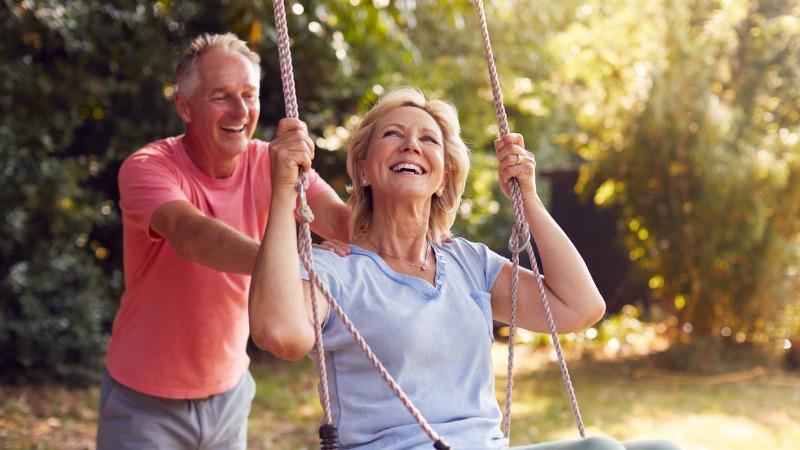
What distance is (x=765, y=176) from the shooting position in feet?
24.2

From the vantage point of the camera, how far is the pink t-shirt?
257cm

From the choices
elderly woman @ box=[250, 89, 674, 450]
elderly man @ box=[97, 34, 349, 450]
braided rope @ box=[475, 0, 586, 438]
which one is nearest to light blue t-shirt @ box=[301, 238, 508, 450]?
elderly woman @ box=[250, 89, 674, 450]

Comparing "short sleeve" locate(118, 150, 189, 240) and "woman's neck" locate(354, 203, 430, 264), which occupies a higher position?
"short sleeve" locate(118, 150, 189, 240)

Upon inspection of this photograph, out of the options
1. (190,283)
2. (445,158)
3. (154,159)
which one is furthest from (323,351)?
(154,159)

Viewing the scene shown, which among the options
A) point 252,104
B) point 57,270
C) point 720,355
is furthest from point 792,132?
point 252,104

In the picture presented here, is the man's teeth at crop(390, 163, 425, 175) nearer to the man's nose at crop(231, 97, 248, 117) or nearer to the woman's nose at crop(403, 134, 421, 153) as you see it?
the woman's nose at crop(403, 134, 421, 153)

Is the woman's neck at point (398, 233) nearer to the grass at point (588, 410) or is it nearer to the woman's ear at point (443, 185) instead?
the woman's ear at point (443, 185)

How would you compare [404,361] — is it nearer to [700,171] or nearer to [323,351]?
[323,351]

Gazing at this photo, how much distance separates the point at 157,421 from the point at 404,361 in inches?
38.6

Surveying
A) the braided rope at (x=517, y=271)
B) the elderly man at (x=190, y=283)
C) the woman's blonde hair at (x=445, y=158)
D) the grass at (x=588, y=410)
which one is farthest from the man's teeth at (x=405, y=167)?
the grass at (x=588, y=410)

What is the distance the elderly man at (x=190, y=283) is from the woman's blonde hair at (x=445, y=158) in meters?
0.34

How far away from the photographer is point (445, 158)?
2283mm

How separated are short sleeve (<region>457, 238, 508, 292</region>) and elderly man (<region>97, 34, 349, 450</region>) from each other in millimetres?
455

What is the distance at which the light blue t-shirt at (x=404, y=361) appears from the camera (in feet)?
6.24
